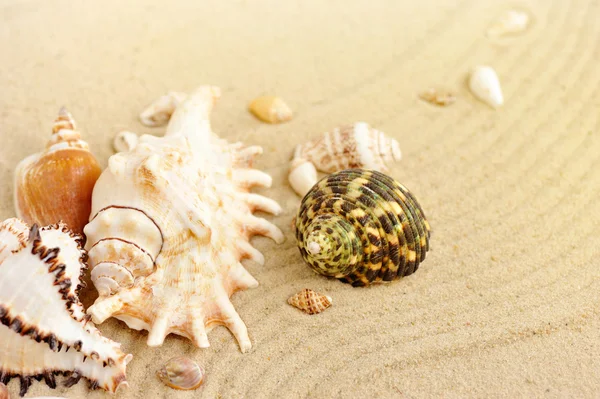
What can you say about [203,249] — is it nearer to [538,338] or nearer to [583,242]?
[538,338]

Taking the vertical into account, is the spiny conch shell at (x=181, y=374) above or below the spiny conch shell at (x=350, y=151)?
below

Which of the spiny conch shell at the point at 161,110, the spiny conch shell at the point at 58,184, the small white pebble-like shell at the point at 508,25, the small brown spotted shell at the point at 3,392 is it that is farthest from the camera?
the small white pebble-like shell at the point at 508,25

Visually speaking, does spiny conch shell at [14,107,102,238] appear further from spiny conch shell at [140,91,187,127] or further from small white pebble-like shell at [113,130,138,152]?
spiny conch shell at [140,91,187,127]

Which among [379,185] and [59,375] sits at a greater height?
[379,185]

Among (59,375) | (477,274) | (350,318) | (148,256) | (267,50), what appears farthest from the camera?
(267,50)

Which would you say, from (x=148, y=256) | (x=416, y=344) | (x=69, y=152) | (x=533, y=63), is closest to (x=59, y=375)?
(x=148, y=256)

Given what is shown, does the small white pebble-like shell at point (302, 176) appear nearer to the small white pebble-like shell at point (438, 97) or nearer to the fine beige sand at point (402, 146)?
the fine beige sand at point (402, 146)

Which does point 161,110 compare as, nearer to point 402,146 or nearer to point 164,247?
point 164,247

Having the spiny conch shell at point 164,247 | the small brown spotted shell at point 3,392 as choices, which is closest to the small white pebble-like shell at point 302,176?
the spiny conch shell at point 164,247
